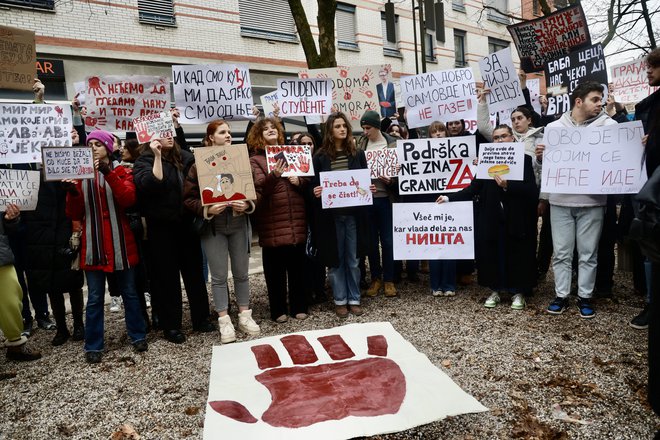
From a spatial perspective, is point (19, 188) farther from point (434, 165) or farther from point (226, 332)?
point (434, 165)

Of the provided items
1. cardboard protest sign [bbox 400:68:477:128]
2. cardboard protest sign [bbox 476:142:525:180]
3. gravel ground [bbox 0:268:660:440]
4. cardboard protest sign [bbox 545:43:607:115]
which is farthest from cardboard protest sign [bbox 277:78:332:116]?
cardboard protest sign [bbox 545:43:607:115]

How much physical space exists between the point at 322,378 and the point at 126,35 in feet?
39.9

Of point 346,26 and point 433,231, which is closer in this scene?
point 433,231

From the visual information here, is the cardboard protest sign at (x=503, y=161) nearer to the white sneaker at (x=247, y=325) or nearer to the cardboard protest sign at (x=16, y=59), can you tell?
the white sneaker at (x=247, y=325)

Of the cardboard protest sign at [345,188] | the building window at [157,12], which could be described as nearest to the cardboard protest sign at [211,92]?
the cardboard protest sign at [345,188]

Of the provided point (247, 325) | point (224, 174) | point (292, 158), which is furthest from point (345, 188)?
point (247, 325)

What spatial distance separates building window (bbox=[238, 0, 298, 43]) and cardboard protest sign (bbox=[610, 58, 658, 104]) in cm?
1060

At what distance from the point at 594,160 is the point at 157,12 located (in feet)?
41.0

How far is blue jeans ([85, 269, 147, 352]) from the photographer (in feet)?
14.2

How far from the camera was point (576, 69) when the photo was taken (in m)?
6.56

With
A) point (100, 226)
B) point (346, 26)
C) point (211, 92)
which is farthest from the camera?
point (346, 26)

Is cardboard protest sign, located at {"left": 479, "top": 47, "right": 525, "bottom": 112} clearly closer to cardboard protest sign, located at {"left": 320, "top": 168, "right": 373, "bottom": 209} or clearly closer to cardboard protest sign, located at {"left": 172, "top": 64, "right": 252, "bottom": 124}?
cardboard protest sign, located at {"left": 320, "top": 168, "right": 373, "bottom": 209}

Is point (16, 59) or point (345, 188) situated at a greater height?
point (16, 59)

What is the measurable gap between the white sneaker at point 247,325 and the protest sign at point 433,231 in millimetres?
1863
